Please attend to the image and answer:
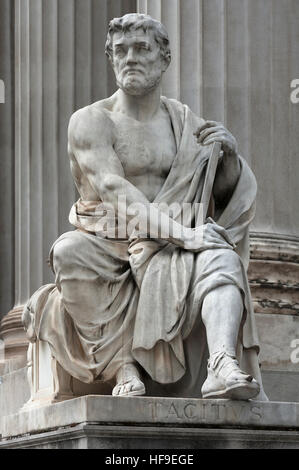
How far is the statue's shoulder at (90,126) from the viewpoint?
45.5ft

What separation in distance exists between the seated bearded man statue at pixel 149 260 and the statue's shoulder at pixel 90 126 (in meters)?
0.01

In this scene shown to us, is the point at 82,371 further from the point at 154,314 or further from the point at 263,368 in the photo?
the point at 263,368

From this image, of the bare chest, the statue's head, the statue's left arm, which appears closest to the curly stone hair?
the statue's head

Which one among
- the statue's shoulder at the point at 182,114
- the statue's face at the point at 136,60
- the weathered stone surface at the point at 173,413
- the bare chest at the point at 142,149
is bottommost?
the weathered stone surface at the point at 173,413

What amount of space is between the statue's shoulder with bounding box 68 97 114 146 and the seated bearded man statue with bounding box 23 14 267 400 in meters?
0.01

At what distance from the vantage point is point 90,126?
1392 centimetres

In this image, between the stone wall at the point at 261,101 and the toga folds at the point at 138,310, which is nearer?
the toga folds at the point at 138,310

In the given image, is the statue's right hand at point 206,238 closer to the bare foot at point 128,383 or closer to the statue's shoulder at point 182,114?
the bare foot at point 128,383

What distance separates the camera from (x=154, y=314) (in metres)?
13.1

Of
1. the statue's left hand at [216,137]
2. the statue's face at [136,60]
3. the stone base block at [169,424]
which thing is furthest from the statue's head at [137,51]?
the stone base block at [169,424]

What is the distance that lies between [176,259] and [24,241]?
8022 mm

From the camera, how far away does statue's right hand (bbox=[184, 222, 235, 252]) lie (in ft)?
43.6

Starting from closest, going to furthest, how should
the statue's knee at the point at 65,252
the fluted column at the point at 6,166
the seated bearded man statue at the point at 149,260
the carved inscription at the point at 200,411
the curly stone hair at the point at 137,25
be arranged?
the carved inscription at the point at 200,411 < the seated bearded man statue at the point at 149,260 < the statue's knee at the point at 65,252 < the curly stone hair at the point at 137,25 < the fluted column at the point at 6,166
